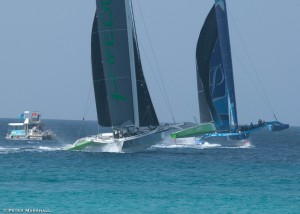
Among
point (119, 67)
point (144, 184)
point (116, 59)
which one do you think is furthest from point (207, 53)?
point (144, 184)

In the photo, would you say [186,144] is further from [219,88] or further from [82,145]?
[82,145]

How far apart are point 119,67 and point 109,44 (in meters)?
2.15

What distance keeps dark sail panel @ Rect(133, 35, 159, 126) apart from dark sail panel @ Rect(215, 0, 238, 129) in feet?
64.7

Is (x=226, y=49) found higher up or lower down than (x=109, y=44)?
higher up

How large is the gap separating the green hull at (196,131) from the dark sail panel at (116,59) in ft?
67.1

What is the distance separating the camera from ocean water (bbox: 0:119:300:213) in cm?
3703

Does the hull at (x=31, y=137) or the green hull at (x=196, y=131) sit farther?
the hull at (x=31, y=137)

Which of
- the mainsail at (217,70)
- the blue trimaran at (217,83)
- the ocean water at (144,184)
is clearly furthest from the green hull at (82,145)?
the mainsail at (217,70)

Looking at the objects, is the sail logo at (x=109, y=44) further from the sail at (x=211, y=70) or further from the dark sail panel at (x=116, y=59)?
the sail at (x=211, y=70)

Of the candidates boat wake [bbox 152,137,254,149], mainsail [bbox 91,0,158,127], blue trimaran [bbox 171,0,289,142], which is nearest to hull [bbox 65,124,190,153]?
mainsail [bbox 91,0,158,127]

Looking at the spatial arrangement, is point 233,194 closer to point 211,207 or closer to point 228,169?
point 211,207

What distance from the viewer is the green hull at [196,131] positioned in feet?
291

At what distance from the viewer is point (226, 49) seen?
88.1 metres

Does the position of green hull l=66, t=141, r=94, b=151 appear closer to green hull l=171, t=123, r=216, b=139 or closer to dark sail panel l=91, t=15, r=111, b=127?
dark sail panel l=91, t=15, r=111, b=127
